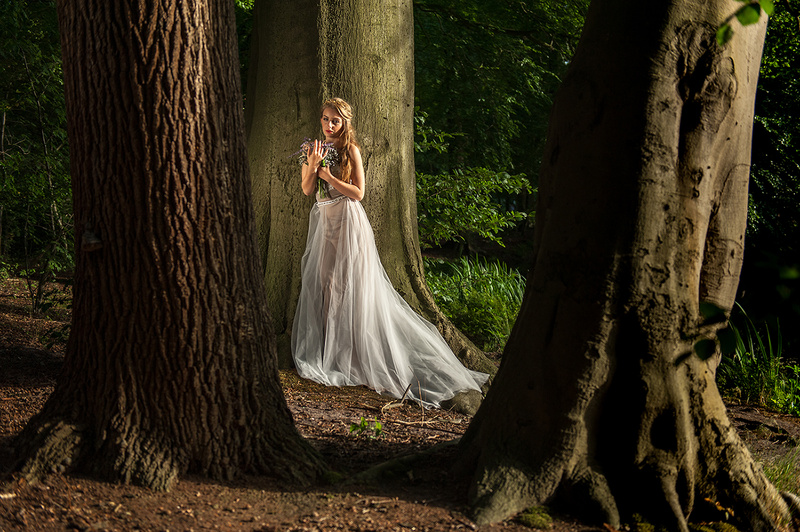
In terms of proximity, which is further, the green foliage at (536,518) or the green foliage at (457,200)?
the green foliage at (457,200)

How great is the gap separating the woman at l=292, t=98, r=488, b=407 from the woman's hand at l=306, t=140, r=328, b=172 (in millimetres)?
11

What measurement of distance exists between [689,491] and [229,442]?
2157mm

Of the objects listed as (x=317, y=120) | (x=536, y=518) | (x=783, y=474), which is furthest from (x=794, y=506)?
(x=317, y=120)

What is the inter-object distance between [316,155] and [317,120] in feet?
1.71

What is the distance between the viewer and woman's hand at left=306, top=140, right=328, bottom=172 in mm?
5715

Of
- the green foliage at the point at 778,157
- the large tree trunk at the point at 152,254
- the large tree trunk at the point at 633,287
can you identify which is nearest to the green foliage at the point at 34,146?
the large tree trunk at the point at 152,254

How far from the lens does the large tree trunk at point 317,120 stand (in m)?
6.12

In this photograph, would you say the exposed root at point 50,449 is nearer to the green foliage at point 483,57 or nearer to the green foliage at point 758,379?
the green foliage at point 758,379

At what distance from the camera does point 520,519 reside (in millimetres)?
3035

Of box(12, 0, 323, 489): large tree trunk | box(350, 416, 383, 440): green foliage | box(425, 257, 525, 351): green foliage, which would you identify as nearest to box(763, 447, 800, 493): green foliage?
box(350, 416, 383, 440): green foliage

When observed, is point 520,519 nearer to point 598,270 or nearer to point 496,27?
point 598,270

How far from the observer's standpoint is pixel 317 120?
6102mm

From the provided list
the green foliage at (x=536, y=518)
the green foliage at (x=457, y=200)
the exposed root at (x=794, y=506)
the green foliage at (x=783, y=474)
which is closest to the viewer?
the green foliage at (x=536, y=518)

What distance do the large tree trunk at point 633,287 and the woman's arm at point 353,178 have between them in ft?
9.41
